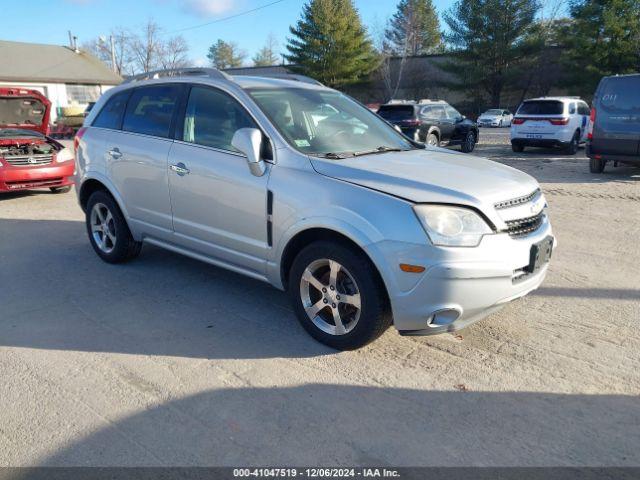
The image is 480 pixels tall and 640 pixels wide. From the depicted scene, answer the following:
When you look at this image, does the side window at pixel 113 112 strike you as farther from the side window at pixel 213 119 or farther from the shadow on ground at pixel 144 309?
the shadow on ground at pixel 144 309

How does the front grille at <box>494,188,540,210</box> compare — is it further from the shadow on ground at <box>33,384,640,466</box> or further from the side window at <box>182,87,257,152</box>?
the side window at <box>182,87,257,152</box>


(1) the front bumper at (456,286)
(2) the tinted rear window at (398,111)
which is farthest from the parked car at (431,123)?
(1) the front bumper at (456,286)

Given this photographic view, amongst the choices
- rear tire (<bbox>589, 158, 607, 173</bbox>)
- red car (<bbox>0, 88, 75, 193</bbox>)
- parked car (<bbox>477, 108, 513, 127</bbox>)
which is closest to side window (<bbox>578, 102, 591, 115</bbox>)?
rear tire (<bbox>589, 158, 607, 173</bbox>)

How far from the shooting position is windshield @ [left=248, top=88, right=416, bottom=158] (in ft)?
13.5

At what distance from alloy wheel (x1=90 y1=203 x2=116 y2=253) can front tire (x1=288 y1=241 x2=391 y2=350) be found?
2.70 metres

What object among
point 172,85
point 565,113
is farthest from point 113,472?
point 565,113

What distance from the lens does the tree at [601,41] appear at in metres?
39.2

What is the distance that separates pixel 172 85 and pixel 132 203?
3.93 ft

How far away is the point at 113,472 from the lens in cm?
260

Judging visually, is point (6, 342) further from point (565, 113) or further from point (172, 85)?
point (565, 113)

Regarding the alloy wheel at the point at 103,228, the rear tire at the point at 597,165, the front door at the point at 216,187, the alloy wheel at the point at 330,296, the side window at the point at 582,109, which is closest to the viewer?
the alloy wheel at the point at 330,296

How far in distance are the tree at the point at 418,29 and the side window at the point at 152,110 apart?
2538 inches

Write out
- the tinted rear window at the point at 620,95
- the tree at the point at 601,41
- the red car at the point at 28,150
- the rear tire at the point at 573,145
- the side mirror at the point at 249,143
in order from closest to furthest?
the side mirror at the point at 249,143, the red car at the point at 28,150, the tinted rear window at the point at 620,95, the rear tire at the point at 573,145, the tree at the point at 601,41

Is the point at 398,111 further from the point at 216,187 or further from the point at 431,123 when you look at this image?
the point at 216,187
